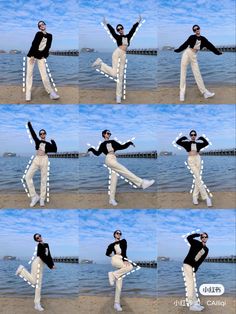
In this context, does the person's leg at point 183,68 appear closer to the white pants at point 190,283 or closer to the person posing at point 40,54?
the person posing at point 40,54

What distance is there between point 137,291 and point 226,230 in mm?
811

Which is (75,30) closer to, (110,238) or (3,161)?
(3,161)

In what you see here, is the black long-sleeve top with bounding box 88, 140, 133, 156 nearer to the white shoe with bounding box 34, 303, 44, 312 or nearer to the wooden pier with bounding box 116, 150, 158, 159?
the wooden pier with bounding box 116, 150, 158, 159

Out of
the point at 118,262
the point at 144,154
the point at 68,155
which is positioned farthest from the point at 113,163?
the point at 118,262

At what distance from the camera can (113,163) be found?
514cm

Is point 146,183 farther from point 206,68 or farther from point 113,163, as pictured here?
point 206,68

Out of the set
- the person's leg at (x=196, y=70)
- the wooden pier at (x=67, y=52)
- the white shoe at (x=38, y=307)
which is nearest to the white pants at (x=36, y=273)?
the white shoe at (x=38, y=307)

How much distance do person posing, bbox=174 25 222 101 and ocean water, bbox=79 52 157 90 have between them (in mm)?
210

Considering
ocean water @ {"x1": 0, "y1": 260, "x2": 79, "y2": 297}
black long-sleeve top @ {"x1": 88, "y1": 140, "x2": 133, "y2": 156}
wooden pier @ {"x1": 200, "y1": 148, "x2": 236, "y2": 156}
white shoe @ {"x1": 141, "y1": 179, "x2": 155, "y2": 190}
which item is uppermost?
black long-sleeve top @ {"x1": 88, "y1": 140, "x2": 133, "y2": 156}

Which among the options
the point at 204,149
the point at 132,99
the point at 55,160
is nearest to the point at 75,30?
the point at 132,99

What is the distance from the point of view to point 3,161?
520 cm

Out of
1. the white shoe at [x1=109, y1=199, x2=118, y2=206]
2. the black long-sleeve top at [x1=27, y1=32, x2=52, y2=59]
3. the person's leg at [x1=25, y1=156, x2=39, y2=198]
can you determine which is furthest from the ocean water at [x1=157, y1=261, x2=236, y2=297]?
the black long-sleeve top at [x1=27, y1=32, x2=52, y2=59]

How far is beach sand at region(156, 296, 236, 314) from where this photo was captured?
17.1 ft

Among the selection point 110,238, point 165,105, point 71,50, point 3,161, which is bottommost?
point 110,238
